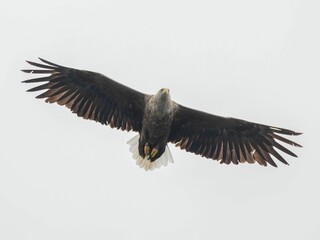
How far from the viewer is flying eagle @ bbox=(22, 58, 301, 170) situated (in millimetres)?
14758

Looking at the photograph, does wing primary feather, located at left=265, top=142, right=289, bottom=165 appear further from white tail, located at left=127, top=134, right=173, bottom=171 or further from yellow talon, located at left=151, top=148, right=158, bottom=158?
yellow talon, located at left=151, top=148, right=158, bottom=158

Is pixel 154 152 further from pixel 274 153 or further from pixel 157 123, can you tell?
pixel 274 153

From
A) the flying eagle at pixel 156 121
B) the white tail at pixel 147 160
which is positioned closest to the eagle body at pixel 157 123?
the flying eagle at pixel 156 121

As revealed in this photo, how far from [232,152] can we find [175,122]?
117cm

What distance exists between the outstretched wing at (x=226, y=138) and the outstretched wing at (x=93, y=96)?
0.79m

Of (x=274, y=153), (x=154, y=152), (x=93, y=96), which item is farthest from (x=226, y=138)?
(x=93, y=96)

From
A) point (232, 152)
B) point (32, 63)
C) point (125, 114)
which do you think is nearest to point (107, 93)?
point (125, 114)

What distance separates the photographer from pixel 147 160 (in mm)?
15773

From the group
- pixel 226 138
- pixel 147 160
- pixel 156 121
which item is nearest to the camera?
pixel 156 121

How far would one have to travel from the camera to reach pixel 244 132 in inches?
605

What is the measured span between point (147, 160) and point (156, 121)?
1330mm

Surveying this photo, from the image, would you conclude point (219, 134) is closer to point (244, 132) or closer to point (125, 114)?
point (244, 132)

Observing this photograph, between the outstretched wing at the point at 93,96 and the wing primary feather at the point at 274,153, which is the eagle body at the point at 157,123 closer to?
the outstretched wing at the point at 93,96

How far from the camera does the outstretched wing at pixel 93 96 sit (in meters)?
14.8
